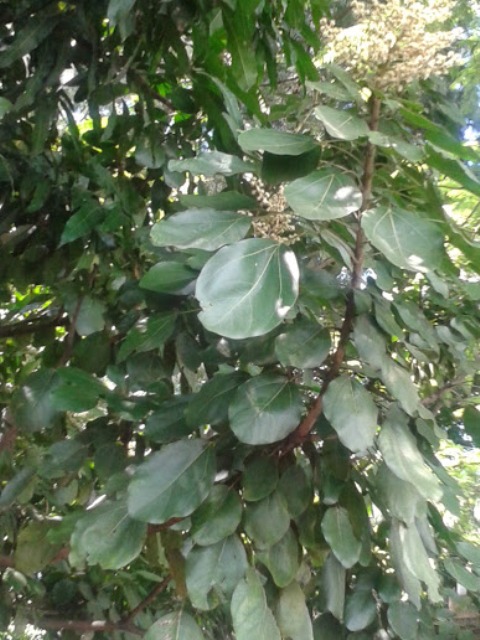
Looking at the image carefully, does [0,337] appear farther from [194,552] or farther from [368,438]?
[368,438]

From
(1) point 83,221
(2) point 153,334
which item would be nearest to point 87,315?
(1) point 83,221

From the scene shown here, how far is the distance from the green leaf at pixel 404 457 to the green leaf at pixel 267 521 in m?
0.14

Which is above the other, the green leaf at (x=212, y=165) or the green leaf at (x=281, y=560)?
the green leaf at (x=212, y=165)

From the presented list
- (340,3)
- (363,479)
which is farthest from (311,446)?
(340,3)

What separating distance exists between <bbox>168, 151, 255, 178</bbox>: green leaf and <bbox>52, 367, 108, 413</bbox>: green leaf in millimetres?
297

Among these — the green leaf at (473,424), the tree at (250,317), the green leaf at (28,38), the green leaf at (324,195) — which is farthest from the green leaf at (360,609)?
the green leaf at (28,38)

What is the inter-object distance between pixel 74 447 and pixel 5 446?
0.40 metres

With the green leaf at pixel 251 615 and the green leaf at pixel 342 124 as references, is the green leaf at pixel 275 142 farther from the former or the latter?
the green leaf at pixel 251 615

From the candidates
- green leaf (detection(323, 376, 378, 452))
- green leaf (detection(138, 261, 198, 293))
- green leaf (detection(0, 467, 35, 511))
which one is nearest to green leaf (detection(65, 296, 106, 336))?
green leaf (detection(0, 467, 35, 511))

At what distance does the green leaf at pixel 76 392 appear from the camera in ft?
2.81

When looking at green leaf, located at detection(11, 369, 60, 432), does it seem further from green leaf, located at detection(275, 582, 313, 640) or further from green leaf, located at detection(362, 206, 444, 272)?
green leaf, located at detection(362, 206, 444, 272)

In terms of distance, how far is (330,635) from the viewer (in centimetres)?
85

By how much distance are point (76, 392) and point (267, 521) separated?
0.29m

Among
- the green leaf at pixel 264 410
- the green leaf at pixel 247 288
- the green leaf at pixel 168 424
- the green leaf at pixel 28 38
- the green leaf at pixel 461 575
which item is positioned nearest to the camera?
the green leaf at pixel 247 288
